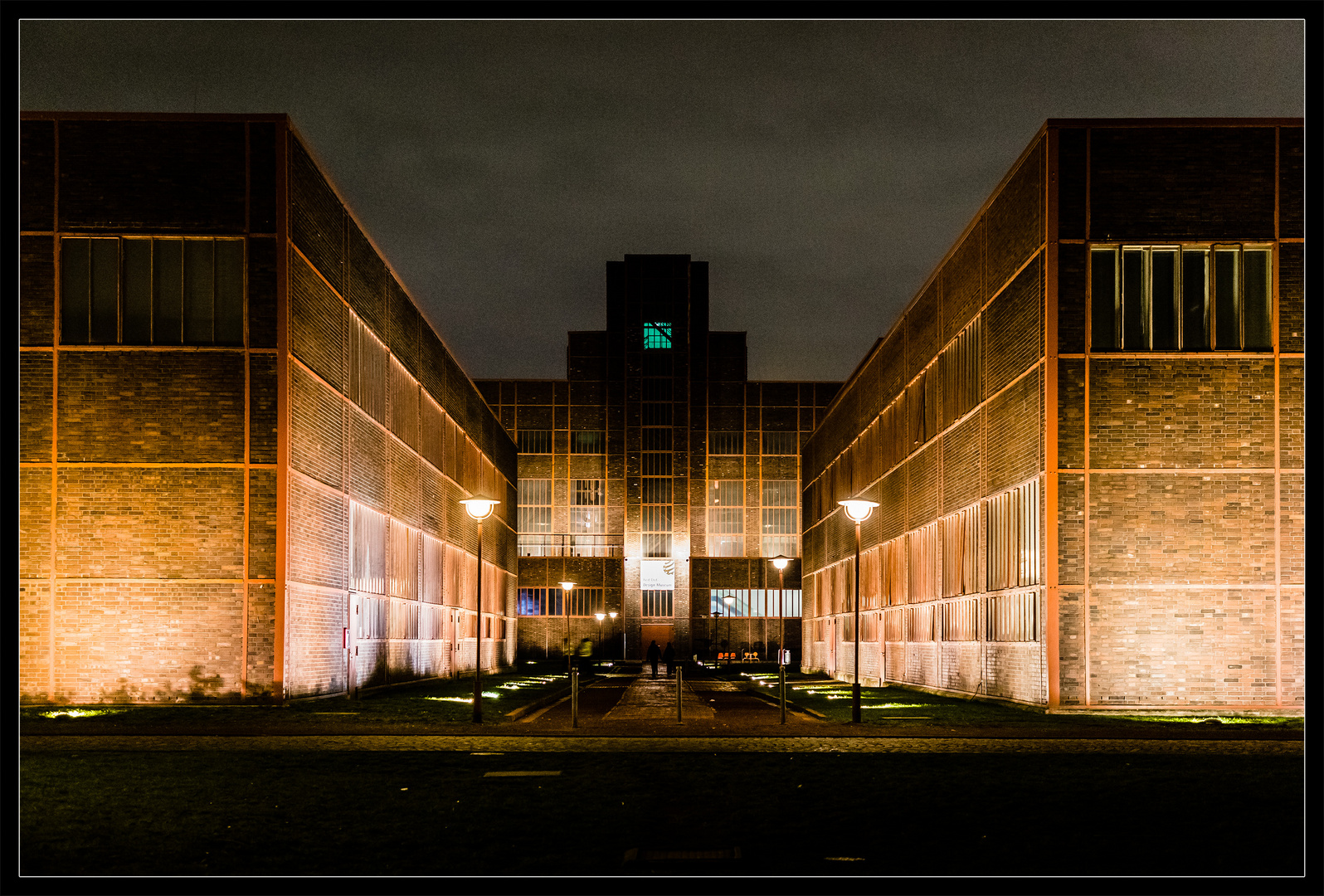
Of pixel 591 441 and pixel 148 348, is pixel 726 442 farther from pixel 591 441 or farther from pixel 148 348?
pixel 148 348

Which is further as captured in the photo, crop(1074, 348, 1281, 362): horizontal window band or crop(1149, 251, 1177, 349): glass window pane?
crop(1149, 251, 1177, 349): glass window pane

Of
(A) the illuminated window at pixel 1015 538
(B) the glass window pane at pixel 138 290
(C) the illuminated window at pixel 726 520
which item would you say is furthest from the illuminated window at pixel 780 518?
(B) the glass window pane at pixel 138 290

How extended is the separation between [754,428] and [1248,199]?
199 ft

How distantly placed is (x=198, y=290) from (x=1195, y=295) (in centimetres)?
1883

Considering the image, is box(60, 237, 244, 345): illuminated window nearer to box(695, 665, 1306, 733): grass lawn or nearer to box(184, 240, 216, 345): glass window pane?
box(184, 240, 216, 345): glass window pane

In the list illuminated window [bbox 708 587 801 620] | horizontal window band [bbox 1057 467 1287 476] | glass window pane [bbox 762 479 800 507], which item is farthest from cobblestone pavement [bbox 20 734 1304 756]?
glass window pane [bbox 762 479 800 507]

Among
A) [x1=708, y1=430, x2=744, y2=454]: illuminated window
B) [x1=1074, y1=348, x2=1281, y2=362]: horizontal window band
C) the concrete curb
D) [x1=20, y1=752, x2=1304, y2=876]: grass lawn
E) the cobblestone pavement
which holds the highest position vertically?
[x1=708, y1=430, x2=744, y2=454]: illuminated window

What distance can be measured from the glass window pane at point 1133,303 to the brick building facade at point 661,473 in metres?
57.8

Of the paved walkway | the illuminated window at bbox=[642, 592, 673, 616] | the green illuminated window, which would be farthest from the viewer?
the green illuminated window

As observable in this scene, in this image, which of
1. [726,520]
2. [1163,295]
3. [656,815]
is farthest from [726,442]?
[656,815]

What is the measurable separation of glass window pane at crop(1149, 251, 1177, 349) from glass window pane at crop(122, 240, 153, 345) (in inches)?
743

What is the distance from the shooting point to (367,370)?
35.3m

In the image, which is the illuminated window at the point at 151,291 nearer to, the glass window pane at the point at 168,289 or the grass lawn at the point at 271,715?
the glass window pane at the point at 168,289

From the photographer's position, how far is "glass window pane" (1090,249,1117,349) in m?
25.3
